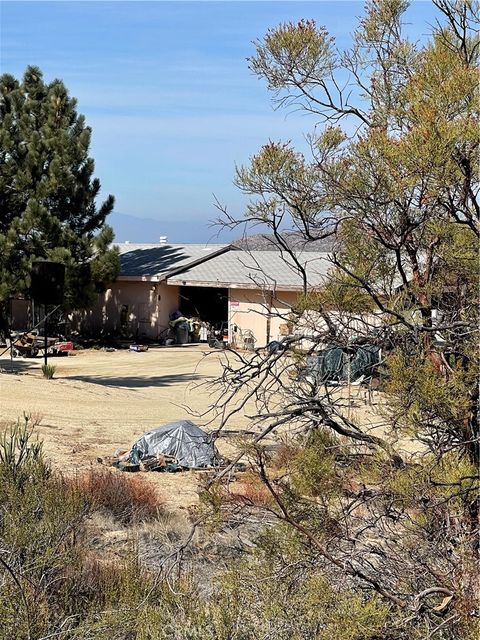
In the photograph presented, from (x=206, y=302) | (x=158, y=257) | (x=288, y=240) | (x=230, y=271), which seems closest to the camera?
(x=288, y=240)

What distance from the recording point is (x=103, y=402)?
20.1m

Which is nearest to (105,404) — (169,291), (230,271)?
(230,271)

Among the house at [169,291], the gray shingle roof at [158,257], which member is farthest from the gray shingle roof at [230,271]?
the gray shingle roof at [158,257]

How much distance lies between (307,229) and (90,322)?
33.8 meters

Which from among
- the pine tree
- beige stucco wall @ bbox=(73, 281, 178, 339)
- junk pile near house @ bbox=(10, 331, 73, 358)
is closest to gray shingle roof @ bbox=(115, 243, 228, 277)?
beige stucco wall @ bbox=(73, 281, 178, 339)

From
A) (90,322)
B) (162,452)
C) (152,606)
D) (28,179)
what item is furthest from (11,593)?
(90,322)

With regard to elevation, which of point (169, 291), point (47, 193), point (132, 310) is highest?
point (47, 193)

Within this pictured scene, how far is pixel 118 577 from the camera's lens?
6.52 metres

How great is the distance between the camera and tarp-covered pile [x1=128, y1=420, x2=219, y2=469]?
45.0 ft

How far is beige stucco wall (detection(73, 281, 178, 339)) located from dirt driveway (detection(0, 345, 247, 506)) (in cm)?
606

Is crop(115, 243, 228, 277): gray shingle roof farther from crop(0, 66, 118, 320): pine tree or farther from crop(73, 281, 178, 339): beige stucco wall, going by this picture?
crop(0, 66, 118, 320): pine tree

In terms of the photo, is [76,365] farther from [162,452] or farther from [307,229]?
[307,229]

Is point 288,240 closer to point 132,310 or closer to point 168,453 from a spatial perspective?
point 168,453

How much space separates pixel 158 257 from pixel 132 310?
3770mm
